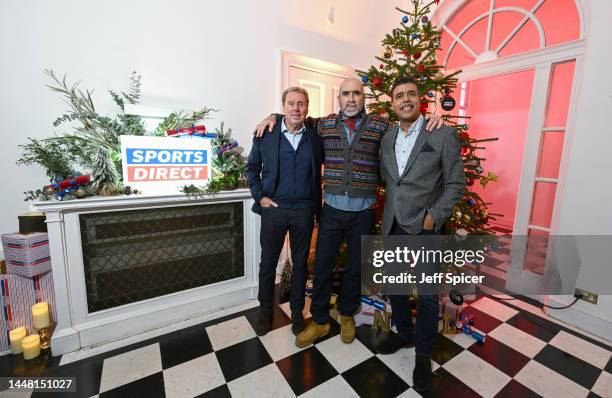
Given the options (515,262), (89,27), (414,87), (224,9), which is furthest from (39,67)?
(515,262)

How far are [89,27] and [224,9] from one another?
3.21ft

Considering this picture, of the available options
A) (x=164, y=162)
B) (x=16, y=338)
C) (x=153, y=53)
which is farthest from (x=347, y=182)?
(x=16, y=338)

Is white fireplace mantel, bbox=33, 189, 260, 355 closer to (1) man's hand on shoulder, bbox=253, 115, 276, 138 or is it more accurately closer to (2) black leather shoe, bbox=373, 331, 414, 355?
(1) man's hand on shoulder, bbox=253, 115, 276, 138

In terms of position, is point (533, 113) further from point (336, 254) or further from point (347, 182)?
point (336, 254)

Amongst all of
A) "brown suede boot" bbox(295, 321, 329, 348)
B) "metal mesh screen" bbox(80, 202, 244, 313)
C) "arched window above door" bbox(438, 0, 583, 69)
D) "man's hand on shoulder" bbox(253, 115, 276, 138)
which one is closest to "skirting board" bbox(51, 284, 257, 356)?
"metal mesh screen" bbox(80, 202, 244, 313)

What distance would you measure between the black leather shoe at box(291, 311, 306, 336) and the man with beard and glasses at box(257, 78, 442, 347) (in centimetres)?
8

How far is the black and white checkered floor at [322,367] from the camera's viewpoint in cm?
149

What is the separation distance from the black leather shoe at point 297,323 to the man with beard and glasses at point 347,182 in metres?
0.08

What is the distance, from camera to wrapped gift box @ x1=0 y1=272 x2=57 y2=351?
1.67m

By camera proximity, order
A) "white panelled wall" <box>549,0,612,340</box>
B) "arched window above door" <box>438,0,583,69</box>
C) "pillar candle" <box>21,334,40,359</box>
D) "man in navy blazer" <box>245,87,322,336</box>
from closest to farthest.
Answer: "pillar candle" <box>21,334,40,359</box> → "man in navy blazer" <box>245,87,322,336</box> → "white panelled wall" <box>549,0,612,340</box> → "arched window above door" <box>438,0,583,69</box>

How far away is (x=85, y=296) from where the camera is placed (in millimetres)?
1782

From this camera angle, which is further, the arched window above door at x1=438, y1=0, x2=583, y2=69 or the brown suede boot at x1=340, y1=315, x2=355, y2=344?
the arched window above door at x1=438, y1=0, x2=583, y2=69

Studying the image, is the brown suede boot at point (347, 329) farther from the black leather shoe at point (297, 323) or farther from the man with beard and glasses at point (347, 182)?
the black leather shoe at point (297, 323)

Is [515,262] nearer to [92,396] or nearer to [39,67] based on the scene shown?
[92,396]
